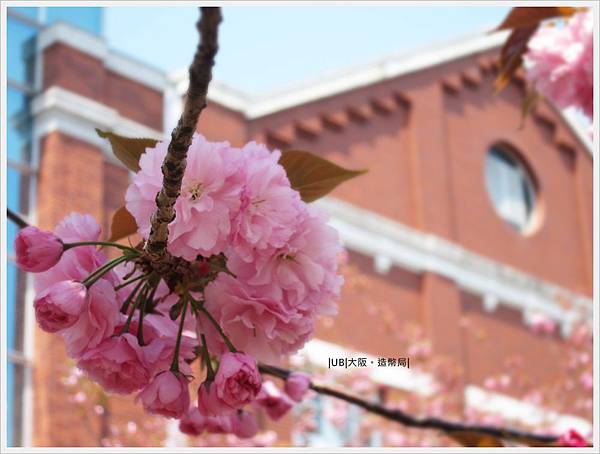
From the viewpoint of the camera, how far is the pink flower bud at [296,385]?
1.64m

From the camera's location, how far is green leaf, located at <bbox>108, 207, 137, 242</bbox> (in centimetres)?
126

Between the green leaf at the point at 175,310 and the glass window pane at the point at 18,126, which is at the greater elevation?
the glass window pane at the point at 18,126

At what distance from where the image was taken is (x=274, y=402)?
170cm

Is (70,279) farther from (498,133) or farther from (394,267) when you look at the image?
(498,133)

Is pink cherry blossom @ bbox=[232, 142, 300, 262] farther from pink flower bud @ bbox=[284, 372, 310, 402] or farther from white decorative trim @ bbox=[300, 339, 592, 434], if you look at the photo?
white decorative trim @ bbox=[300, 339, 592, 434]

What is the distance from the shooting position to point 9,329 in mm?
8586

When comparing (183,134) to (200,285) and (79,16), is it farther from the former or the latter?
(79,16)

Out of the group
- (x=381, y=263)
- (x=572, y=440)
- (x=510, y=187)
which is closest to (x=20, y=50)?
(x=381, y=263)

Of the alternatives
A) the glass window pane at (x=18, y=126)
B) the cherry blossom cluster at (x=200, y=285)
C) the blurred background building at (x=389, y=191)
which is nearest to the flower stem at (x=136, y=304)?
the cherry blossom cluster at (x=200, y=285)

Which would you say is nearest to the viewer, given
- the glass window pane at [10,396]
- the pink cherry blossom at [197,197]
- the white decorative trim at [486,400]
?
the pink cherry blossom at [197,197]

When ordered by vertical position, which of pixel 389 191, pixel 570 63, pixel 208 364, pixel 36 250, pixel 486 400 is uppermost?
pixel 389 191

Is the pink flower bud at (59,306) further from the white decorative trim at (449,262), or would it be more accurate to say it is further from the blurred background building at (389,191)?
the white decorative trim at (449,262)

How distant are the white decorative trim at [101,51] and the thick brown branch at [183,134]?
28.4 feet

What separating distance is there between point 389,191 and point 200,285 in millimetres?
11469
